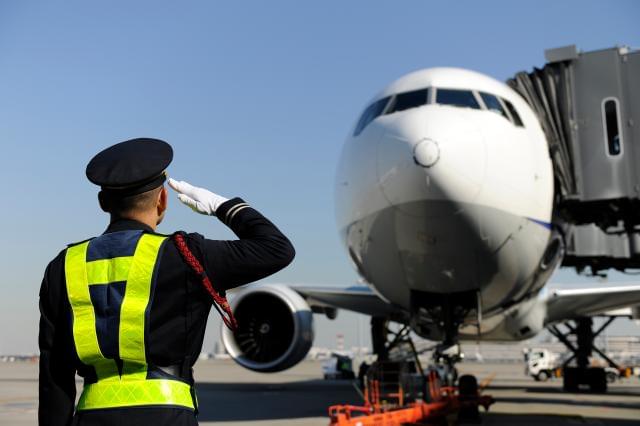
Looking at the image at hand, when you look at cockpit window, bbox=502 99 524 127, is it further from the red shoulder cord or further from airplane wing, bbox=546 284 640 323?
the red shoulder cord

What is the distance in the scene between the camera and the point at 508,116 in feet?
23.8

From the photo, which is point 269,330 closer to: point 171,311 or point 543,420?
point 543,420

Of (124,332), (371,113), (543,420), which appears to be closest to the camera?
(124,332)

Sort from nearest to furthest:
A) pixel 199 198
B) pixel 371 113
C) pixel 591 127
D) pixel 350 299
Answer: pixel 199 198 < pixel 371 113 < pixel 591 127 < pixel 350 299

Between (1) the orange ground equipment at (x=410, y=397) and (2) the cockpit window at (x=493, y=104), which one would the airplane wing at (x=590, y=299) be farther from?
(2) the cockpit window at (x=493, y=104)

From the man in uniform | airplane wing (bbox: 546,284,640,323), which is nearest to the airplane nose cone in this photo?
the man in uniform

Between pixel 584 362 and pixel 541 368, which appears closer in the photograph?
pixel 584 362

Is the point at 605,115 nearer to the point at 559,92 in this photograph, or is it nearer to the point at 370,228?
the point at 559,92

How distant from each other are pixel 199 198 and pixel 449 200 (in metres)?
4.68

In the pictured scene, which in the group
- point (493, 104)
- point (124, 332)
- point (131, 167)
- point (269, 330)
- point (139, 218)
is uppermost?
point (493, 104)

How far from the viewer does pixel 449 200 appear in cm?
628

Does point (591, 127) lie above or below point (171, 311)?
above

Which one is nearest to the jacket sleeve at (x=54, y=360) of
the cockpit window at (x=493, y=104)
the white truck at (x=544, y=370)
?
the cockpit window at (x=493, y=104)

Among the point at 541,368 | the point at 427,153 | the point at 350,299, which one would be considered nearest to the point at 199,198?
the point at 427,153
